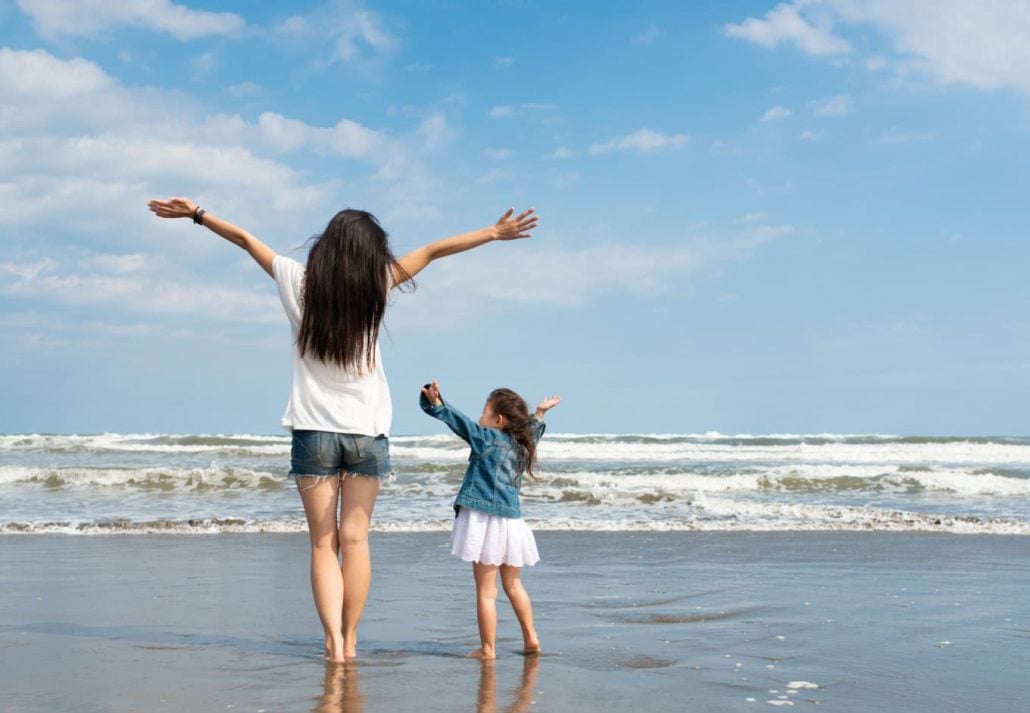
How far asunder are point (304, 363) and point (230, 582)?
377cm

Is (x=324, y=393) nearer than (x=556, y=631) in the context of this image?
Yes

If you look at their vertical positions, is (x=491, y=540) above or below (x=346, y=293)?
below

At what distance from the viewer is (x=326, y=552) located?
432cm

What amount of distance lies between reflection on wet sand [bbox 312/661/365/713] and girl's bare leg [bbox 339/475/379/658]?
0.17 m

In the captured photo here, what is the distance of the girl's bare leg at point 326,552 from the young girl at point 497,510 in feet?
2.39

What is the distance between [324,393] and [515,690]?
1540 millimetres

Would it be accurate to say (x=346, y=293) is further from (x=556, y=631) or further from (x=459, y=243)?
(x=556, y=631)

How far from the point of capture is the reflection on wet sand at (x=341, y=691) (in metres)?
3.72

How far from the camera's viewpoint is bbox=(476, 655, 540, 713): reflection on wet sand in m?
3.77

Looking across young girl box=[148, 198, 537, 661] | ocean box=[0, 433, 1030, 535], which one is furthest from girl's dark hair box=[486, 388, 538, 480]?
ocean box=[0, 433, 1030, 535]

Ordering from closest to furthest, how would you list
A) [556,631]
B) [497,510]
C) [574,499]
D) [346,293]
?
[346,293], [497,510], [556,631], [574,499]

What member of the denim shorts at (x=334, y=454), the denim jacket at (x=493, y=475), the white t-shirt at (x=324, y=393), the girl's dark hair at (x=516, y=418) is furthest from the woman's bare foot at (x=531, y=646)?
the white t-shirt at (x=324, y=393)

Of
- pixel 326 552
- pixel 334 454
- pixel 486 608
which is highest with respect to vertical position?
pixel 334 454

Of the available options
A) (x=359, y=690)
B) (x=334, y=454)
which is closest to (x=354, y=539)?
(x=334, y=454)
